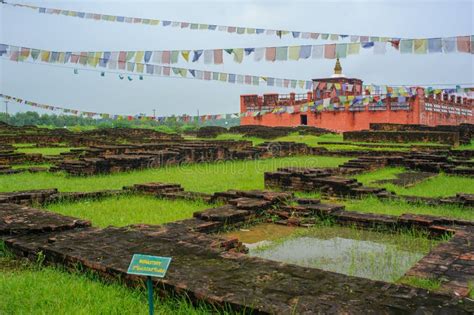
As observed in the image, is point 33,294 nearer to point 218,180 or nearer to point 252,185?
point 252,185

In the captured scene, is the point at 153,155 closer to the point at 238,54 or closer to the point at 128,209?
the point at 238,54

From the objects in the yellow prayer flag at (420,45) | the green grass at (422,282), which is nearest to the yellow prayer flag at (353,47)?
the yellow prayer flag at (420,45)

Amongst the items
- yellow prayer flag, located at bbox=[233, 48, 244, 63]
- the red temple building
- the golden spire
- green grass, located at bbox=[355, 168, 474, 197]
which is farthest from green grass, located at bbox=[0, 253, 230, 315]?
the golden spire

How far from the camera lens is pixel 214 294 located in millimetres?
2834

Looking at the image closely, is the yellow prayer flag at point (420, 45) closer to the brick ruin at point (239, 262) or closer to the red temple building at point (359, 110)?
the brick ruin at point (239, 262)

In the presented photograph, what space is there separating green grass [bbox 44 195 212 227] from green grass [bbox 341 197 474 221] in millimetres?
2413

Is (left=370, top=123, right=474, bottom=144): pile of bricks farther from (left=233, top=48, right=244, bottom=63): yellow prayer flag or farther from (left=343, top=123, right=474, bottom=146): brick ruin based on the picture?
(left=233, top=48, right=244, bottom=63): yellow prayer flag

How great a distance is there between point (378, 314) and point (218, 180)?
7.83 meters

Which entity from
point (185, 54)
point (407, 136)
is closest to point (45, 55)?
point (185, 54)

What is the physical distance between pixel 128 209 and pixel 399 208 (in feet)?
13.4

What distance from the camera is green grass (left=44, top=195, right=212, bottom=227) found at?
19.6ft

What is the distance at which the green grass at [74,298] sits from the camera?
2.85 metres

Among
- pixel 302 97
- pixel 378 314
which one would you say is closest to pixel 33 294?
pixel 378 314

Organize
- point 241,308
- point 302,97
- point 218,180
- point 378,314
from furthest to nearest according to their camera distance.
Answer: point 302,97
point 218,180
point 241,308
point 378,314
